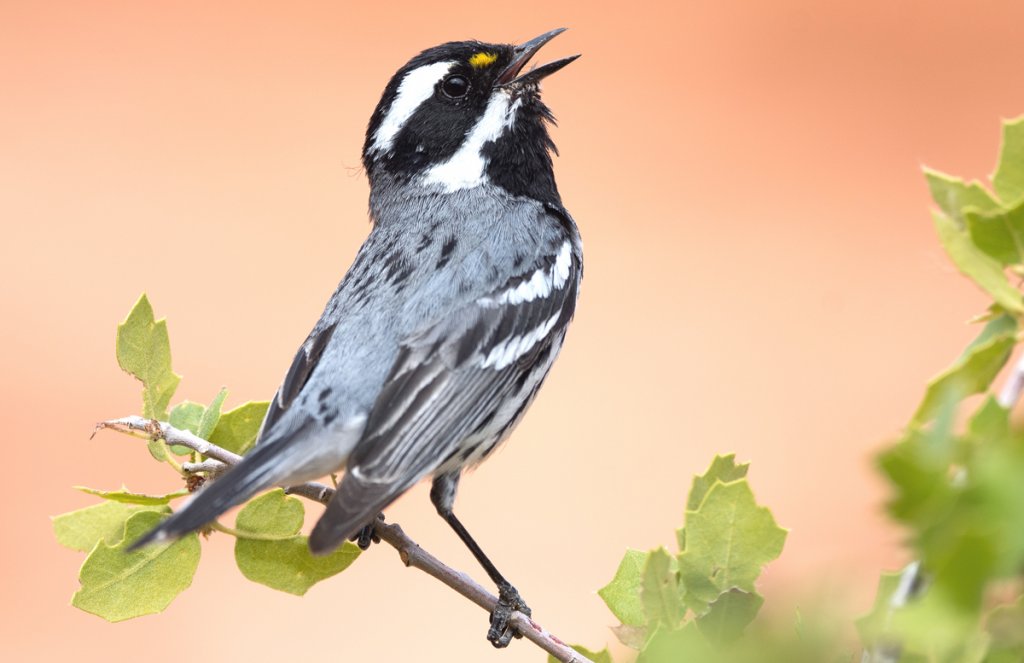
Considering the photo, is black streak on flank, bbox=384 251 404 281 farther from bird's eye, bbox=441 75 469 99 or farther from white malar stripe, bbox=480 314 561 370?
bird's eye, bbox=441 75 469 99

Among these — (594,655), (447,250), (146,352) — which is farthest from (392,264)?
(594,655)

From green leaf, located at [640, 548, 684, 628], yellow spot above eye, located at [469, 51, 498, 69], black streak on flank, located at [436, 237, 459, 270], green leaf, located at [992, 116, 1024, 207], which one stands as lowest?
green leaf, located at [640, 548, 684, 628]

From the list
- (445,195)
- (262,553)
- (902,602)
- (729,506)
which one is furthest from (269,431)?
(902,602)

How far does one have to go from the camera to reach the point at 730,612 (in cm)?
169

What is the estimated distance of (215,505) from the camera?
2.42 metres

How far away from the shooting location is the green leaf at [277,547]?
2.55 m

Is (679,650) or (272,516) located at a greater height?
(679,650)

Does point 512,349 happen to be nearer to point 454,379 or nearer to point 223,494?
point 454,379

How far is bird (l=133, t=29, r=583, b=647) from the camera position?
2949 millimetres

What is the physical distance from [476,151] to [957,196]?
2.76 metres

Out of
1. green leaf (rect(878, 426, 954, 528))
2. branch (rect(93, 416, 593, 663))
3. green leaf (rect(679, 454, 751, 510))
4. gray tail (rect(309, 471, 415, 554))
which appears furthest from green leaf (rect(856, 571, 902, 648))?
gray tail (rect(309, 471, 415, 554))

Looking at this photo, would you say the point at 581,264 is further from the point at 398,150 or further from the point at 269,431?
the point at 269,431

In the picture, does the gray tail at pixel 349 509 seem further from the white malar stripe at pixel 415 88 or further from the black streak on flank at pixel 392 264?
the white malar stripe at pixel 415 88

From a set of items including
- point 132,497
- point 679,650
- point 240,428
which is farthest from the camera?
point 240,428
